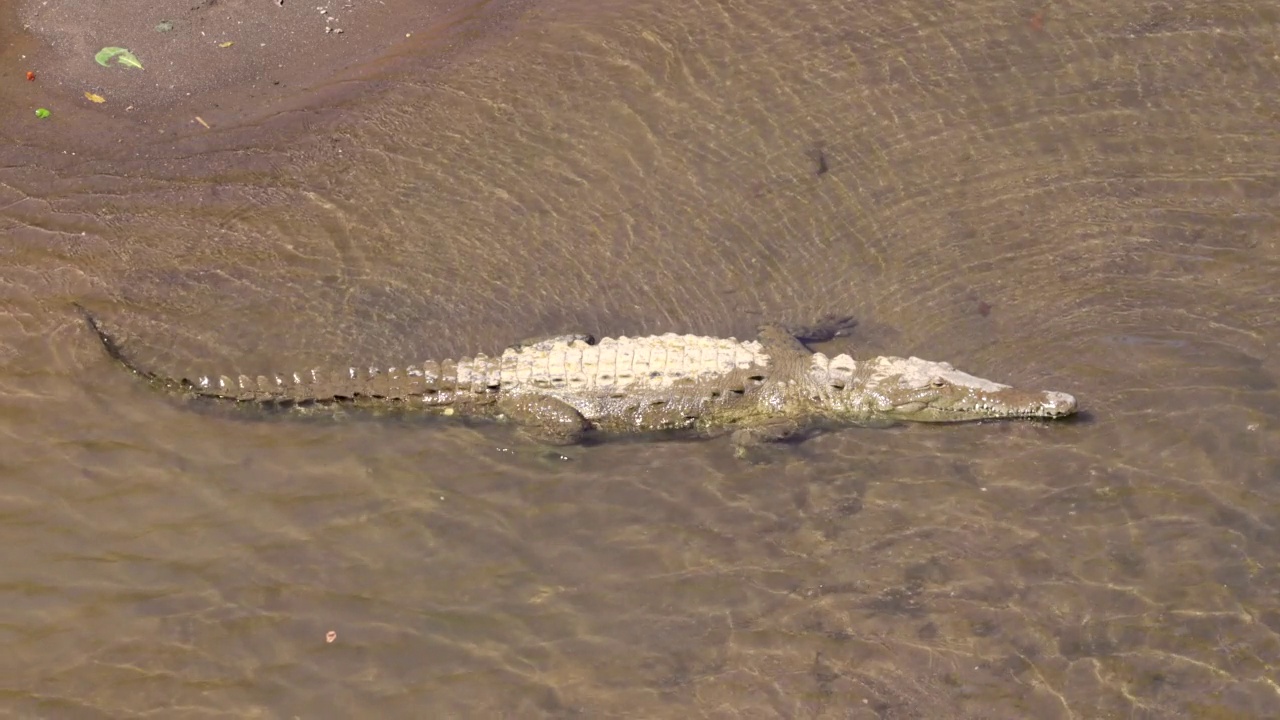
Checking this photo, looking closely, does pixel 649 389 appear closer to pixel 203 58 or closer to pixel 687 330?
pixel 687 330

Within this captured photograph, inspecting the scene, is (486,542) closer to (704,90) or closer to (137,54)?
(704,90)

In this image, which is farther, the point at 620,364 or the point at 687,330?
the point at 687,330

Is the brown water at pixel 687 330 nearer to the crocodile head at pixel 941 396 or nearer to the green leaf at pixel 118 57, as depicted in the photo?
the crocodile head at pixel 941 396

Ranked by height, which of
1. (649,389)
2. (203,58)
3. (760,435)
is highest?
(203,58)

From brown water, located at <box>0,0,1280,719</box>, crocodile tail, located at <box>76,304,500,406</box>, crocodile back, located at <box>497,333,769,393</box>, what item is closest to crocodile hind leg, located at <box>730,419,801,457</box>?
brown water, located at <box>0,0,1280,719</box>

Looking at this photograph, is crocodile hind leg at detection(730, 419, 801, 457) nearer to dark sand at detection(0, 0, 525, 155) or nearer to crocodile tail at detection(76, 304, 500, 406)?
crocodile tail at detection(76, 304, 500, 406)

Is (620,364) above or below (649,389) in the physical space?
above

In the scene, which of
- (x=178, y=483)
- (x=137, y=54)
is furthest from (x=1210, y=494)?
(x=137, y=54)

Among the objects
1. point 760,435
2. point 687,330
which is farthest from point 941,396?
point 687,330
